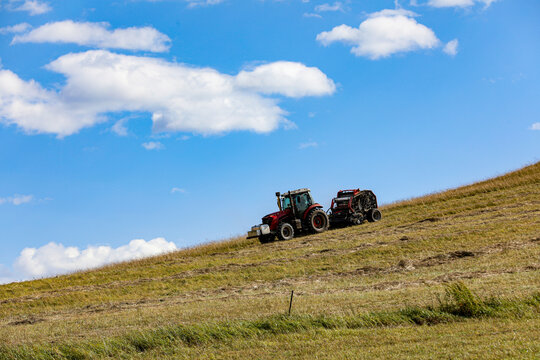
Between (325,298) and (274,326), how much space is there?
3.66m

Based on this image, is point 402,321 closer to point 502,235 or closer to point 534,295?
point 534,295

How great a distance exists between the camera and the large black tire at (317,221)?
3147cm

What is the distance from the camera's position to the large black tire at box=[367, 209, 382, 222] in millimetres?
32938

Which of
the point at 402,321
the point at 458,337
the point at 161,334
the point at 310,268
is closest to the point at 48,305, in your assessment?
the point at 310,268

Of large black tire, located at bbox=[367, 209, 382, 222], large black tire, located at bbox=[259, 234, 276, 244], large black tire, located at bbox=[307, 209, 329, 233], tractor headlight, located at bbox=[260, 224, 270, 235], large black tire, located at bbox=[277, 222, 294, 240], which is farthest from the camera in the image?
large black tire, located at bbox=[367, 209, 382, 222]

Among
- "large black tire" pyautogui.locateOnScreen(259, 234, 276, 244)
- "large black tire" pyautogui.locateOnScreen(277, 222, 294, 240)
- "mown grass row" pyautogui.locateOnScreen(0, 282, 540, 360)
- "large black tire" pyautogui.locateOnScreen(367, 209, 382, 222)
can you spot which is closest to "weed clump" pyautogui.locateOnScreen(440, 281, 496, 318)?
"mown grass row" pyautogui.locateOnScreen(0, 282, 540, 360)

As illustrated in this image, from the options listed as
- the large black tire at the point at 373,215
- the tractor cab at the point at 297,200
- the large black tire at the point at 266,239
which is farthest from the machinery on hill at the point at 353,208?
Answer: the large black tire at the point at 266,239

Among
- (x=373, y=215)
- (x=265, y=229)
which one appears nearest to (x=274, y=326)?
(x=265, y=229)

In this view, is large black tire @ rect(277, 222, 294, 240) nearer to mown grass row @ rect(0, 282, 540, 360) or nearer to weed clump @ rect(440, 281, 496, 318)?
mown grass row @ rect(0, 282, 540, 360)

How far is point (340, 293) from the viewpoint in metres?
15.6

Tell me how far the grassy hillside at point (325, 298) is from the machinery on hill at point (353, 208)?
1.51m

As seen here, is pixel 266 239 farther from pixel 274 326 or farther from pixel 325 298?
pixel 274 326

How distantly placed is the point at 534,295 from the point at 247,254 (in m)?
17.9

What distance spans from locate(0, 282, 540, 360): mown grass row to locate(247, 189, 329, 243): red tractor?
19.5m
